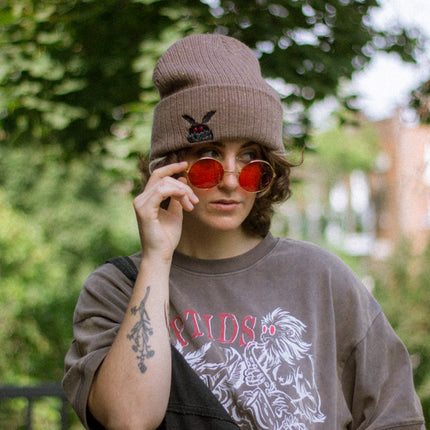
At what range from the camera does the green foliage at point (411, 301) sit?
7.38 meters

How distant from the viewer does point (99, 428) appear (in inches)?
65.4

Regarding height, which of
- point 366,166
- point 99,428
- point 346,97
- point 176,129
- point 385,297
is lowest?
point 366,166

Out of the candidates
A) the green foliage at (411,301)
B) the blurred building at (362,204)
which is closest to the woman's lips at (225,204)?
the green foliage at (411,301)

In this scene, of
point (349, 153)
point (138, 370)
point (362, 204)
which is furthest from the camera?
point (362, 204)

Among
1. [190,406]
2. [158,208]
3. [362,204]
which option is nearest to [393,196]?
[362,204]

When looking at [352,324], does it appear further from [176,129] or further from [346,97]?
[346,97]

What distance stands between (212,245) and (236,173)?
0.27m

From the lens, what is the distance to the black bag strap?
1.61 meters

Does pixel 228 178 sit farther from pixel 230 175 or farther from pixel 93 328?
pixel 93 328

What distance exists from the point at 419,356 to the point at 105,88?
6059mm

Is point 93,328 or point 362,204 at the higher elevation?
point 93,328

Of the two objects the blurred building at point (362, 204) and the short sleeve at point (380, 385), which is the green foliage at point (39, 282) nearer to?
the short sleeve at point (380, 385)

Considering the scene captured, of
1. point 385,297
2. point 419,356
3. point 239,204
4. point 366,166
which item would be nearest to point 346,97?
point 239,204

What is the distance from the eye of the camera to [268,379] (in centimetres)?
172
